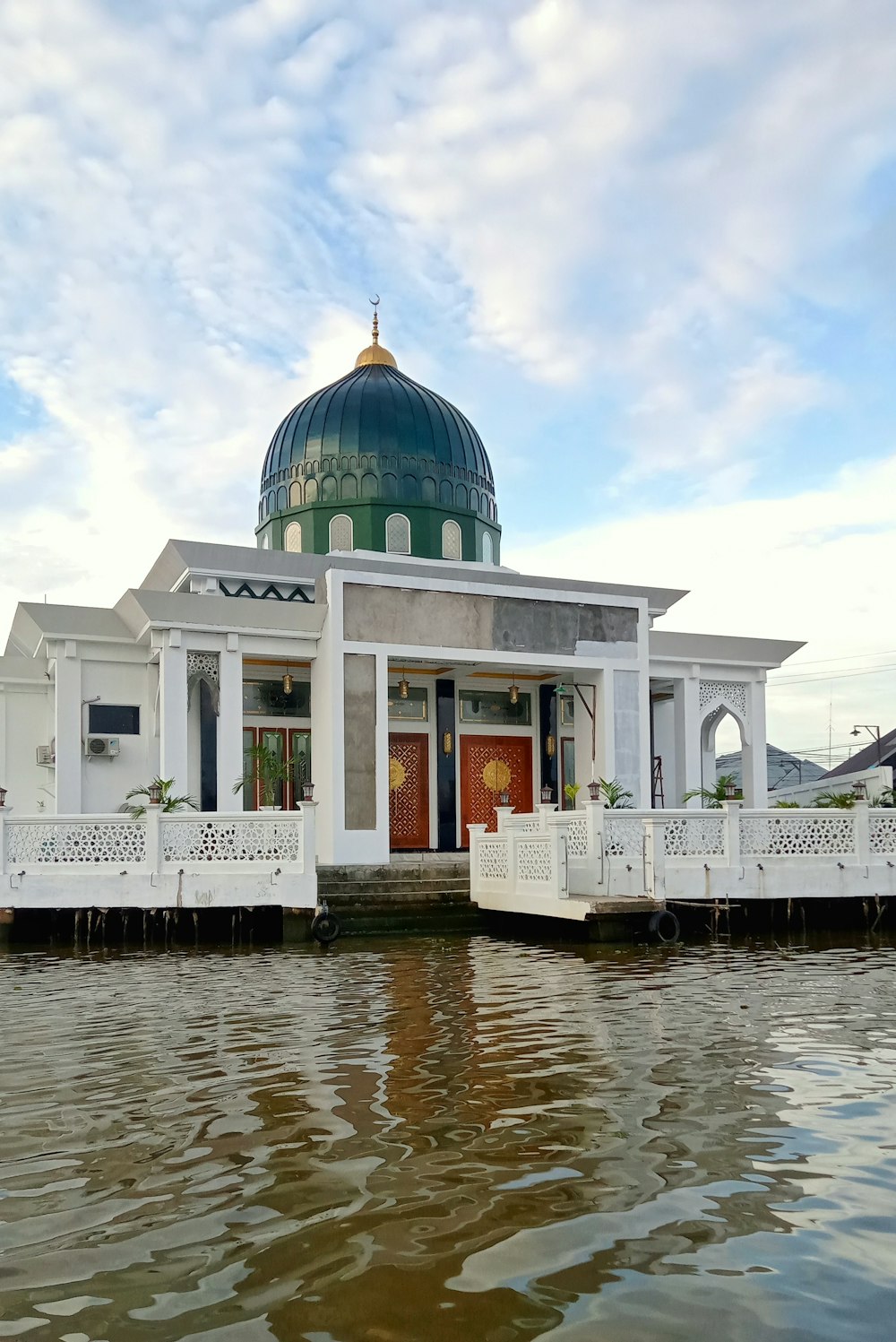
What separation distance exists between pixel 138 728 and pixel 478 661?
4.94 metres

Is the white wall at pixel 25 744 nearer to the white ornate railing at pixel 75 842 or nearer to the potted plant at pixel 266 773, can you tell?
the potted plant at pixel 266 773

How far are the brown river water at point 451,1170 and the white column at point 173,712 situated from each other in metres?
7.78

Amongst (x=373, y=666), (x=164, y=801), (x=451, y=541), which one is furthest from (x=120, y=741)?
(x=451, y=541)

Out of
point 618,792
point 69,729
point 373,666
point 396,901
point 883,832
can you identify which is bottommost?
point 396,901

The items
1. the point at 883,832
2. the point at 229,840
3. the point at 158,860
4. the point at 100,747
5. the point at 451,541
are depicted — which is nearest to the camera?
the point at 158,860

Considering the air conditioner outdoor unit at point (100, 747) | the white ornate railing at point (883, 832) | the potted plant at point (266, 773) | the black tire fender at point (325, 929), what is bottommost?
the black tire fender at point (325, 929)

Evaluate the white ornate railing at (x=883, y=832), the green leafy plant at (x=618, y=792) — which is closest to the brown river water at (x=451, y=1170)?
the white ornate railing at (x=883, y=832)

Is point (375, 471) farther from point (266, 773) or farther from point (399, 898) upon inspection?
point (399, 898)

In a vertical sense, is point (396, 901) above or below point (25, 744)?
below

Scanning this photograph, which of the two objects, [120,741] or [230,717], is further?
[120,741]

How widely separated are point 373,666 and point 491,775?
386cm

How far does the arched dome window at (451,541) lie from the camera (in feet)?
66.9

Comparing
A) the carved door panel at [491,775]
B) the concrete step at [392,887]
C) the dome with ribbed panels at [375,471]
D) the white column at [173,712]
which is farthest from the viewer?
the dome with ribbed panels at [375,471]

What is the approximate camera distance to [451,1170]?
3969 mm
